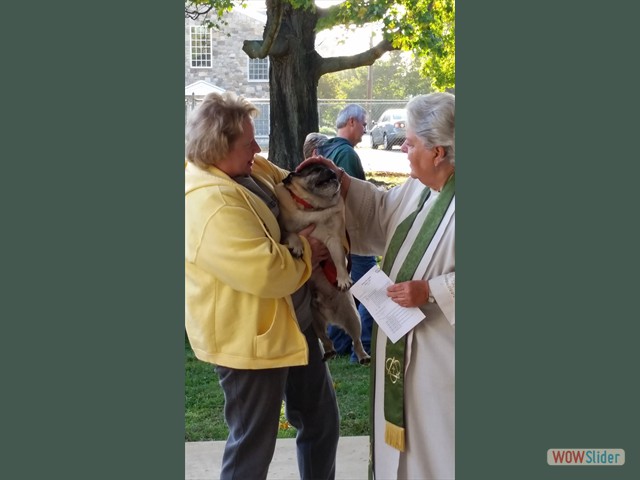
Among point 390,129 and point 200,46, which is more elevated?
point 200,46

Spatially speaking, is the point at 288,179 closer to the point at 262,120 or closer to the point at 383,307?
the point at 262,120

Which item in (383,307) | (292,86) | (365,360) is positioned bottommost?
(365,360)

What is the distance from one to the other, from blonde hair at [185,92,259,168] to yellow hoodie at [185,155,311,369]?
60 mm

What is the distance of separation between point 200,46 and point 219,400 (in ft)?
4.83

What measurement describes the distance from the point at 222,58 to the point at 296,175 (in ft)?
1.89

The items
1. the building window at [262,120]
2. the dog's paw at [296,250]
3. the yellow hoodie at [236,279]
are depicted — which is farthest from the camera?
the building window at [262,120]

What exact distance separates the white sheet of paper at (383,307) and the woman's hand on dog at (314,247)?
0.59 ft

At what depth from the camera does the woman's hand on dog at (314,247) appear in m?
3.15

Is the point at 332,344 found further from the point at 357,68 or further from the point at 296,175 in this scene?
the point at 357,68

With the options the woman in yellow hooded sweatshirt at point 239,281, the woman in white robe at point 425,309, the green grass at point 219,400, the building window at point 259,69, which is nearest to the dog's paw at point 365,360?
the green grass at point 219,400

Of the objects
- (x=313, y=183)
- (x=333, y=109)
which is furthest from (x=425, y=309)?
(x=333, y=109)

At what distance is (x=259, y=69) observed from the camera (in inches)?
128

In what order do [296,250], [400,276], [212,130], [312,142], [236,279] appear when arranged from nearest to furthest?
1. [236,279]
2. [212,130]
3. [296,250]
4. [400,276]
5. [312,142]

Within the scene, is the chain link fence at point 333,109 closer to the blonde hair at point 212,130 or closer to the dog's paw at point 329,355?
the blonde hair at point 212,130
